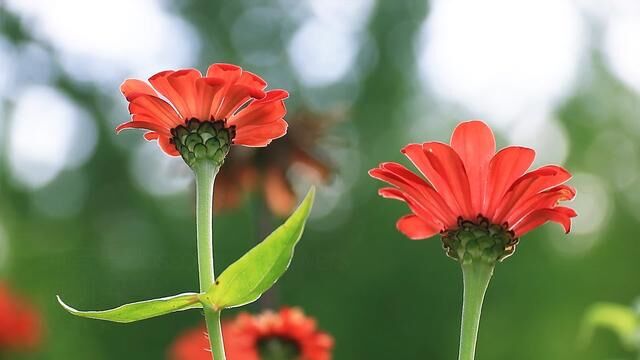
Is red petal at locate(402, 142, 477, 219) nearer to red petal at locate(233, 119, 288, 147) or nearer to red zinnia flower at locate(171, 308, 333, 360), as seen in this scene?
red petal at locate(233, 119, 288, 147)

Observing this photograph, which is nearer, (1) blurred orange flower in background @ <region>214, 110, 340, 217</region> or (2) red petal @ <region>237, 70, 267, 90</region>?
(2) red petal @ <region>237, 70, 267, 90</region>

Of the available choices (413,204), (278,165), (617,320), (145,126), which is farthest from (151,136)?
(278,165)

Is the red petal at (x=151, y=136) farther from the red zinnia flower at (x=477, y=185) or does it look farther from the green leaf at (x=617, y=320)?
the green leaf at (x=617, y=320)

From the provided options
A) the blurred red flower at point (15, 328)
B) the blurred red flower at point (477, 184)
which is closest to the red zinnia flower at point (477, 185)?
the blurred red flower at point (477, 184)

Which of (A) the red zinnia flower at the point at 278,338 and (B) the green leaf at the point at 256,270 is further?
(A) the red zinnia flower at the point at 278,338

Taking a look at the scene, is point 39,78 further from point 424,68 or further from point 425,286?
point 425,286

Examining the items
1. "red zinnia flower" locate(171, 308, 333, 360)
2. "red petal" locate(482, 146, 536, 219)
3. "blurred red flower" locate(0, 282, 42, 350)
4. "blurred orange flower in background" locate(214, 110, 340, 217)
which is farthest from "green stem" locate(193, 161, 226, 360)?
"blurred red flower" locate(0, 282, 42, 350)

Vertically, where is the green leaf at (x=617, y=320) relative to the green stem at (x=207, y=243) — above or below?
above
